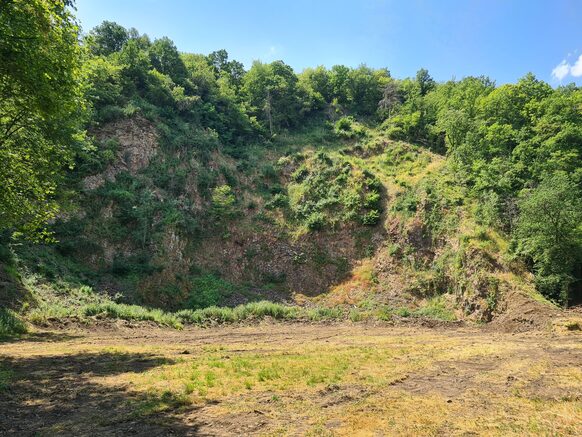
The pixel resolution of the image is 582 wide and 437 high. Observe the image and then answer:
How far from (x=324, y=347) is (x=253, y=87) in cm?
5200

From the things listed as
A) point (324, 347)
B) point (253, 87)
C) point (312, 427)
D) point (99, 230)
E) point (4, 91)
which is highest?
point (253, 87)

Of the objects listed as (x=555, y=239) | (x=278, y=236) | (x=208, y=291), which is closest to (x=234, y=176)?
(x=278, y=236)

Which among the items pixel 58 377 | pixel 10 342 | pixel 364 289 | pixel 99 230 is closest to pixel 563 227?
pixel 364 289

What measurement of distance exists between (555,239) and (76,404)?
2658cm

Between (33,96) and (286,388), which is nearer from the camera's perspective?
(286,388)

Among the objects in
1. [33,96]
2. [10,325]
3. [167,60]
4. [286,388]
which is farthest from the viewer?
[167,60]

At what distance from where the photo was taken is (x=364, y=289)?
99.3ft

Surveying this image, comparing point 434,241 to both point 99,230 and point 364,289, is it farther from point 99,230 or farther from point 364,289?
point 99,230

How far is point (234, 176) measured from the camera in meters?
41.4

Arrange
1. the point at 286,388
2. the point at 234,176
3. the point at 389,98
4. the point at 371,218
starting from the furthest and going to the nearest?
the point at 389,98, the point at 234,176, the point at 371,218, the point at 286,388

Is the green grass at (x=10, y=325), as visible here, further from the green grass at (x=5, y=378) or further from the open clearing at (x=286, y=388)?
the green grass at (x=5, y=378)

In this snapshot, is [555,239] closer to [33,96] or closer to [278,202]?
[278,202]

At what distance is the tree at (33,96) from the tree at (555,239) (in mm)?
26167

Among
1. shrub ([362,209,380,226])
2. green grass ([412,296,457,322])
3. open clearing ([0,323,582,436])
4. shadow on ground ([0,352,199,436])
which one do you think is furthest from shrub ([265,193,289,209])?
shadow on ground ([0,352,199,436])
